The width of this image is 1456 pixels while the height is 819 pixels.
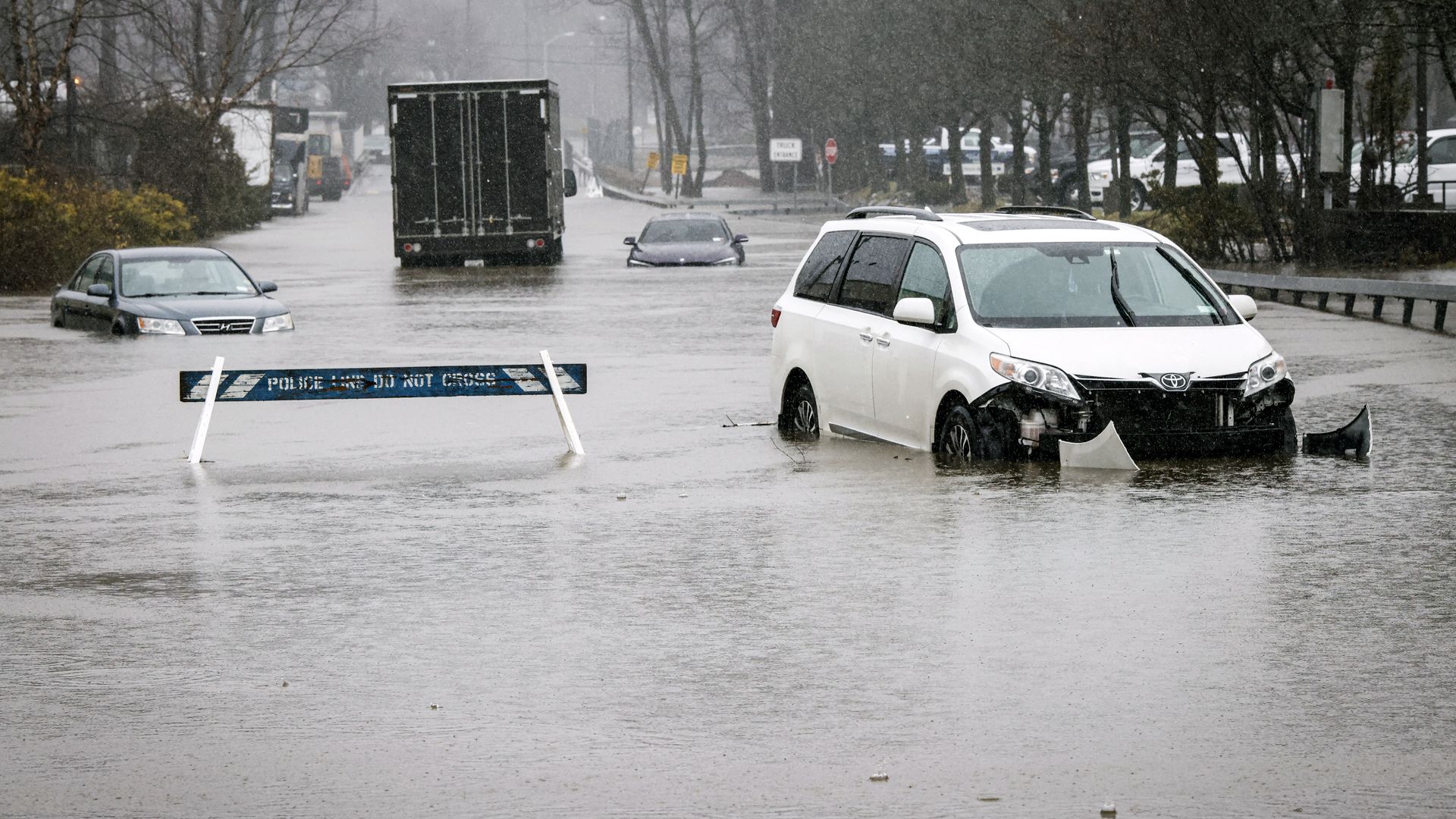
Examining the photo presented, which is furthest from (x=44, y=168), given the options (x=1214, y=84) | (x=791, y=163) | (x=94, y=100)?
(x=791, y=163)

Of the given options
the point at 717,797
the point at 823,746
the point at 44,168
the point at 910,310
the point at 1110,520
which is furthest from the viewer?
the point at 44,168

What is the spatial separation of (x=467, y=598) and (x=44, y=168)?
115 ft

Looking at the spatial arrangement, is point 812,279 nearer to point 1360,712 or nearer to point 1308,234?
point 1360,712

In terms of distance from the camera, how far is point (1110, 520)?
432 inches

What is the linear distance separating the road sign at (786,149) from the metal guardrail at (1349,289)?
50555mm

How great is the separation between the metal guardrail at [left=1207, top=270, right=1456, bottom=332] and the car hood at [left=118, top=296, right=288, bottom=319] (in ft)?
42.0

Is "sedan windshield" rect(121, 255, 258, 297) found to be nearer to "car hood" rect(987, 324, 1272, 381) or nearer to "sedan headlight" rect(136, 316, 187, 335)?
"sedan headlight" rect(136, 316, 187, 335)

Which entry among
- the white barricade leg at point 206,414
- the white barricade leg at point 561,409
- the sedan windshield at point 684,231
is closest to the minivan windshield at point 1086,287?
the white barricade leg at point 561,409

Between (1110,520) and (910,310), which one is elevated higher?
(910,310)

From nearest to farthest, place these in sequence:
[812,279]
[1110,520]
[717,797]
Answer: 1. [717,797]
2. [1110,520]
3. [812,279]

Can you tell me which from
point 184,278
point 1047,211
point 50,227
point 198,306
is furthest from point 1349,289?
point 50,227

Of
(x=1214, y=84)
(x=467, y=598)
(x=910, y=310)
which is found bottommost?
(x=467, y=598)

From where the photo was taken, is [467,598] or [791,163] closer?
[467,598]

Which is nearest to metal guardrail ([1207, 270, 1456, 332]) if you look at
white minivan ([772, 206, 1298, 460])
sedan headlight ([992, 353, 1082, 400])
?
white minivan ([772, 206, 1298, 460])
